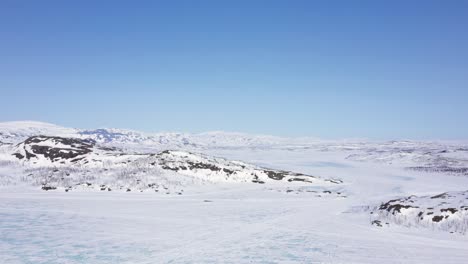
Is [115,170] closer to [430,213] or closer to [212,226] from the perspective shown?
[212,226]

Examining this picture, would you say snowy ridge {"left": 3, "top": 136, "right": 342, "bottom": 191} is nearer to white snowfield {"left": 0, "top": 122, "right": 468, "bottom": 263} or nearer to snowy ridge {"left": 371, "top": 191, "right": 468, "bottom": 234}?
white snowfield {"left": 0, "top": 122, "right": 468, "bottom": 263}

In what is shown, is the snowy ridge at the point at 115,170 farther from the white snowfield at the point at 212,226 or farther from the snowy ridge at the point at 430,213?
the snowy ridge at the point at 430,213

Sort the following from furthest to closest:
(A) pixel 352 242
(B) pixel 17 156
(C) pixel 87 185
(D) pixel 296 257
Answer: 1. (B) pixel 17 156
2. (C) pixel 87 185
3. (A) pixel 352 242
4. (D) pixel 296 257

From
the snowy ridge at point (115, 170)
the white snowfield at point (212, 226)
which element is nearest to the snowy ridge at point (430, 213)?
the white snowfield at point (212, 226)

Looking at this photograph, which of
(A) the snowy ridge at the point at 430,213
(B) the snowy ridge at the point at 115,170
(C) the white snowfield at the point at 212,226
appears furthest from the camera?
(B) the snowy ridge at the point at 115,170

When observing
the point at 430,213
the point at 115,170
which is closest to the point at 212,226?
the point at 430,213

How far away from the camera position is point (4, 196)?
3819 centimetres

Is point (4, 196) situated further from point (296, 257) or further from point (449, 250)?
point (449, 250)

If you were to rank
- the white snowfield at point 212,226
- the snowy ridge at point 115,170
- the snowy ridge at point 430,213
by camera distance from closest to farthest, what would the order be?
the white snowfield at point 212,226 < the snowy ridge at point 430,213 < the snowy ridge at point 115,170

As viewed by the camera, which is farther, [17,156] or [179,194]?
[17,156]

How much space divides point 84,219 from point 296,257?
15978 millimetres

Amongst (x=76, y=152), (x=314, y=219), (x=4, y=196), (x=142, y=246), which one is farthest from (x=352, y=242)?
(x=76, y=152)

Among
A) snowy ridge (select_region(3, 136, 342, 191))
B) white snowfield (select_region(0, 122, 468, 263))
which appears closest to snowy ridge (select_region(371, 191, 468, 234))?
white snowfield (select_region(0, 122, 468, 263))

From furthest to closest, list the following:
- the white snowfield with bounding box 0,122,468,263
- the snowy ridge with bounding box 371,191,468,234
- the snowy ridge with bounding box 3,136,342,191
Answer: the snowy ridge with bounding box 3,136,342,191
the snowy ridge with bounding box 371,191,468,234
the white snowfield with bounding box 0,122,468,263
